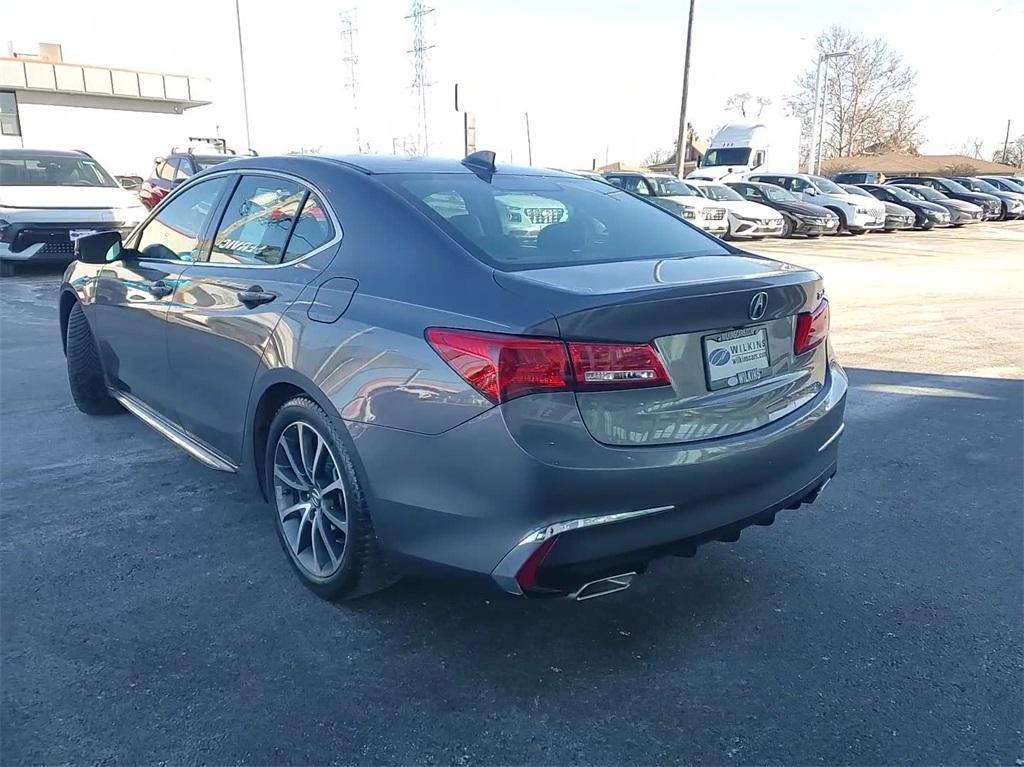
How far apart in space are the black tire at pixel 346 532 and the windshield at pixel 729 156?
98.3 feet

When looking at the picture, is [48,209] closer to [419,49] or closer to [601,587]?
[601,587]

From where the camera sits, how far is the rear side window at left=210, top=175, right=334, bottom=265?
3.10 meters

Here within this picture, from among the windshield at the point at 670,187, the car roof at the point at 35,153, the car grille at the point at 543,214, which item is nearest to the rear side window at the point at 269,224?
the car grille at the point at 543,214

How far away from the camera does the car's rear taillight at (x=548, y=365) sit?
2.25 meters

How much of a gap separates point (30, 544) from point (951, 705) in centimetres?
352

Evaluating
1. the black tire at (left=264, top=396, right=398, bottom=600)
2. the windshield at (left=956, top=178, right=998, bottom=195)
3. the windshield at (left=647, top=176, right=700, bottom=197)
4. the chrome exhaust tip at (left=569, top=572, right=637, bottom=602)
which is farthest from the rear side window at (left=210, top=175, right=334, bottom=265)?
the windshield at (left=956, top=178, right=998, bottom=195)

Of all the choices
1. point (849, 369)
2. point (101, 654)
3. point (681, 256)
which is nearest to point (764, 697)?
point (681, 256)

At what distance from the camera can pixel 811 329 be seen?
291 cm

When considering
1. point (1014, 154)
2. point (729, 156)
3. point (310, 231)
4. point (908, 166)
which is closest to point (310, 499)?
point (310, 231)

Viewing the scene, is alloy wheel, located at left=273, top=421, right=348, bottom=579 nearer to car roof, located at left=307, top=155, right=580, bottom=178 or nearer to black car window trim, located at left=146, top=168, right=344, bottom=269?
black car window trim, located at left=146, top=168, right=344, bottom=269

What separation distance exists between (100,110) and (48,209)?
37210 mm

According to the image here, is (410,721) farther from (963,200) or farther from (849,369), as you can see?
(963,200)

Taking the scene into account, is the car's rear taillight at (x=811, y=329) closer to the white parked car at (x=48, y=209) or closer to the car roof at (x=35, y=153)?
the white parked car at (x=48, y=209)

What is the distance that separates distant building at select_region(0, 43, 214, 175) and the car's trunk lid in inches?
1737
